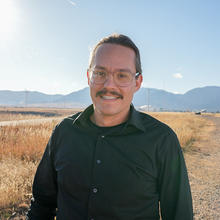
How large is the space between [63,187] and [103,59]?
1137 mm

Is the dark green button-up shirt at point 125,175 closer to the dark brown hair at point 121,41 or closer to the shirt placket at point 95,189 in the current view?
the shirt placket at point 95,189

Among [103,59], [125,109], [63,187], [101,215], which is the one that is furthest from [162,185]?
[103,59]

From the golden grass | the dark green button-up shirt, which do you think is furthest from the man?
the golden grass

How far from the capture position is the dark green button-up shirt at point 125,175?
1.56 meters

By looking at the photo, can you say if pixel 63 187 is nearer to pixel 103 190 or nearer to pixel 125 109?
pixel 103 190

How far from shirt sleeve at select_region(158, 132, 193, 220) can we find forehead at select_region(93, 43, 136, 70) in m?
0.70

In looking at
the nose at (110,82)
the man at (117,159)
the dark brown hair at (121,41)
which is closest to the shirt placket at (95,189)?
the man at (117,159)

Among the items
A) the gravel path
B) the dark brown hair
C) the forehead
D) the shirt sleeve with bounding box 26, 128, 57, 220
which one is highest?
the dark brown hair

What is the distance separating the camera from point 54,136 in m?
1.98

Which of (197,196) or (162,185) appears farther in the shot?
(197,196)

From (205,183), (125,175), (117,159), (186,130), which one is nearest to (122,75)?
(117,159)

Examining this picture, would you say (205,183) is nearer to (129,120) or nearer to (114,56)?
(129,120)

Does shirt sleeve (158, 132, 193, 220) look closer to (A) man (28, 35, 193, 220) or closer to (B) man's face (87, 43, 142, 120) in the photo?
(A) man (28, 35, 193, 220)

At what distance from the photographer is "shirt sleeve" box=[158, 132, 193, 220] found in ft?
5.16
